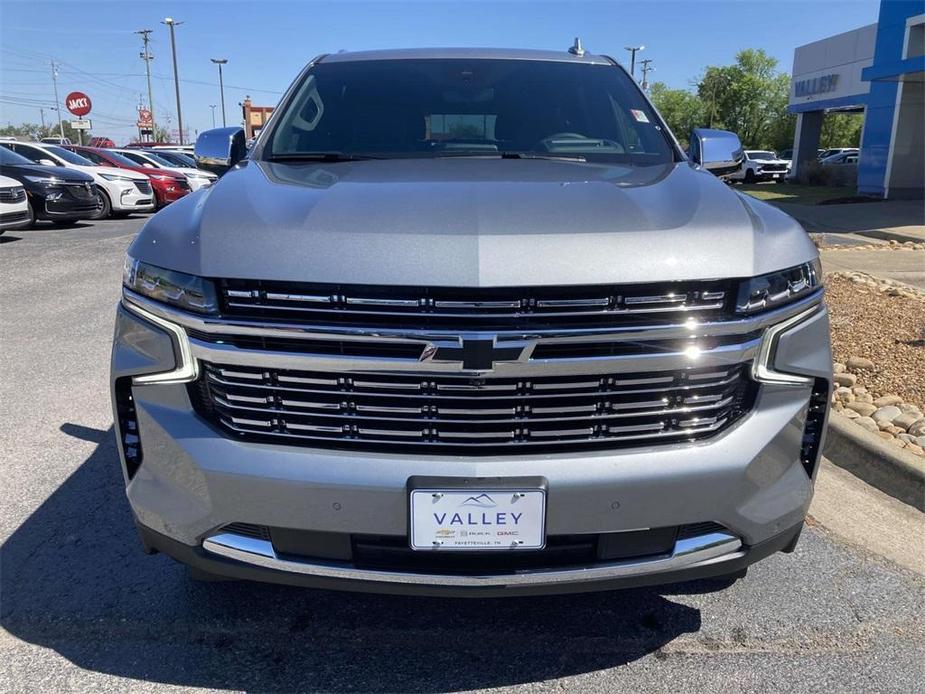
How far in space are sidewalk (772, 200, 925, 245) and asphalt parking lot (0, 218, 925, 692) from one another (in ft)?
39.7

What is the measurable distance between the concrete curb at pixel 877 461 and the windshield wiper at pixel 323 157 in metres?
2.60

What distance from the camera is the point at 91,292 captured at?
335 inches

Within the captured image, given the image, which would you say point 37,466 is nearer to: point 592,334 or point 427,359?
point 427,359

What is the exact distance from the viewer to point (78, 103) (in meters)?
37.1

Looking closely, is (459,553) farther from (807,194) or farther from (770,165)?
(770,165)

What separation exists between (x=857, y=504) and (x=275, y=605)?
257 cm

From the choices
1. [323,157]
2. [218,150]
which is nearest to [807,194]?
[218,150]

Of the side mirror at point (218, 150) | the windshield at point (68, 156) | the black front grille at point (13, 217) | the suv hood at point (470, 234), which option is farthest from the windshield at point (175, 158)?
the suv hood at point (470, 234)

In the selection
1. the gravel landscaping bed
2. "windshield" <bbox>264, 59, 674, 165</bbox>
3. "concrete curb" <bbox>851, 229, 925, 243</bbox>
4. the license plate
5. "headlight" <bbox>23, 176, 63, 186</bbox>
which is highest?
"windshield" <bbox>264, 59, 674, 165</bbox>

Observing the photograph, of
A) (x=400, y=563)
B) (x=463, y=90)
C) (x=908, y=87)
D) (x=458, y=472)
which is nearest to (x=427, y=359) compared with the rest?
(x=458, y=472)

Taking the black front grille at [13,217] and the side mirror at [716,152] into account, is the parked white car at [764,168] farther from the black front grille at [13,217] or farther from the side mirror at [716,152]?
the side mirror at [716,152]

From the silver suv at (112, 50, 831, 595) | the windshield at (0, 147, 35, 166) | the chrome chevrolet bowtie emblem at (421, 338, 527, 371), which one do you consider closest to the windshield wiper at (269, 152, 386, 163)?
the silver suv at (112, 50, 831, 595)

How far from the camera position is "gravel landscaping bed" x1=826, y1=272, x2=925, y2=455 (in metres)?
4.26

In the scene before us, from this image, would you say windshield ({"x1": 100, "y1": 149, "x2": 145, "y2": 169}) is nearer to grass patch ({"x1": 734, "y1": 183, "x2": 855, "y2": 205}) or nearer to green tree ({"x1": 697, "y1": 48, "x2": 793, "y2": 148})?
grass patch ({"x1": 734, "y1": 183, "x2": 855, "y2": 205})
